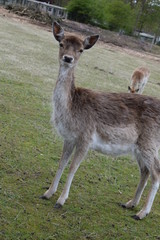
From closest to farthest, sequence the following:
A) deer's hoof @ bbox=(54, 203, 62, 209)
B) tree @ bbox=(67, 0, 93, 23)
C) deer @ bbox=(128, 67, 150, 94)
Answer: deer's hoof @ bbox=(54, 203, 62, 209)
deer @ bbox=(128, 67, 150, 94)
tree @ bbox=(67, 0, 93, 23)

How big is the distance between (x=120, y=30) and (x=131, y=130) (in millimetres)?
53376

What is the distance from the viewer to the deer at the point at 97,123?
192 inches

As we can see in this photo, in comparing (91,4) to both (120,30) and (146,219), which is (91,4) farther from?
(146,219)

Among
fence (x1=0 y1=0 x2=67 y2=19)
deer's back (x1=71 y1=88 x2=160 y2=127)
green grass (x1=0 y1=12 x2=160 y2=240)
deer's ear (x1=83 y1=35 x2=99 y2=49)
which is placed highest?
deer's ear (x1=83 y1=35 x2=99 y2=49)

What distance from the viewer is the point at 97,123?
198 inches

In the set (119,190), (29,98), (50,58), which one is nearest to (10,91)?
(29,98)

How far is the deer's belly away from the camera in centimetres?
500

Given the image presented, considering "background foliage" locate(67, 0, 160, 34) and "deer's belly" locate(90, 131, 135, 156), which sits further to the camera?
"background foliage" locate(67, 0, 160, 34)

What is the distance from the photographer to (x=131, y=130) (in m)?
5.07

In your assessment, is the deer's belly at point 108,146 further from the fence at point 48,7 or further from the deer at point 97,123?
the fence at point 48,7

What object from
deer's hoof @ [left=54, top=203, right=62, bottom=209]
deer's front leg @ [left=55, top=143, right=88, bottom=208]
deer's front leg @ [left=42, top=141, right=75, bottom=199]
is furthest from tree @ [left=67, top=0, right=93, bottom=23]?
deer's hoof @ [left=54, top=203, right=62, bottom=209]

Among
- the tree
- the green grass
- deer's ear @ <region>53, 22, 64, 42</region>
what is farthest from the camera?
the tree

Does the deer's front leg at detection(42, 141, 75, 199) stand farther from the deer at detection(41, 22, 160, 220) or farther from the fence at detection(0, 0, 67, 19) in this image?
the fence at detection(0, 0, 67, 19)

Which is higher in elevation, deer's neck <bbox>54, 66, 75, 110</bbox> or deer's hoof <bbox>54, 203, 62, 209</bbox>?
deer's neck <bbox>54, 66, 75, 110</bbox>
